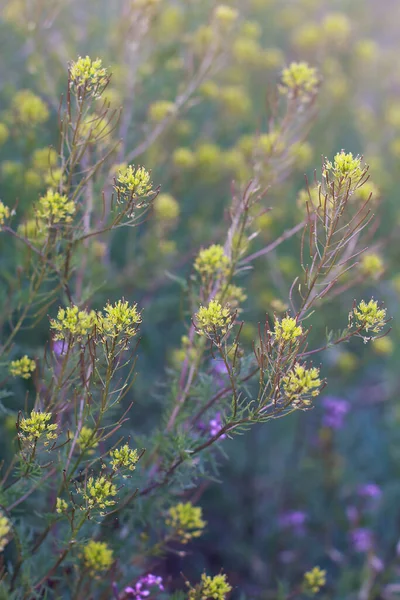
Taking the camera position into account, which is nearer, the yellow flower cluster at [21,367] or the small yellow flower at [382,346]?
the yellow flower cluster at [21,367]

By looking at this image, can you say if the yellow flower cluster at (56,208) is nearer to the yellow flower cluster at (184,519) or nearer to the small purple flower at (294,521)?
the yellow flower cluster at (184,519)

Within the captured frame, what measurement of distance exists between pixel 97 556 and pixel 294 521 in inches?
71.1

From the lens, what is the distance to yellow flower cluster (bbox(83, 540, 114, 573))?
201 cm

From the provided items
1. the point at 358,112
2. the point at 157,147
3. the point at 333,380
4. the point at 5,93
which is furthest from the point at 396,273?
the point at 5,93

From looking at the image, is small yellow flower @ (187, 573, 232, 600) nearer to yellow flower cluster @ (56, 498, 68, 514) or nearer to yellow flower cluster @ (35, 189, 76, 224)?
yellow flower cluster @ (56, 498, 68, 514)

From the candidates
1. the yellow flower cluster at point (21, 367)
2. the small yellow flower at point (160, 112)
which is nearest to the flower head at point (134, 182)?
the yellow flower cluster at point (21, 367)

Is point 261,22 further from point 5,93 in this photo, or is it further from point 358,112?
point 5,93

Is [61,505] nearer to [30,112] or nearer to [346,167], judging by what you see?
[346,167]

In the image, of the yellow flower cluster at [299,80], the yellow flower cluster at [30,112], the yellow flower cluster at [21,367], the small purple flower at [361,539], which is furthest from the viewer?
the small purple flower at [361,539]

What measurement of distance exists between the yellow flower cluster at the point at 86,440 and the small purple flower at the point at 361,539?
177cm

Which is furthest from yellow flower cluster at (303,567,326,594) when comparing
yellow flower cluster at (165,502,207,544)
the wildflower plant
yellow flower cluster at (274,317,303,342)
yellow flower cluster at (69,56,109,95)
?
yellow flower cluster at (69,56,109,95)

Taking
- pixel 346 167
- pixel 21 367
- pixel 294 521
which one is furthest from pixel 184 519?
pixel 294 521

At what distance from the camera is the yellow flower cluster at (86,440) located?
1.82 meters

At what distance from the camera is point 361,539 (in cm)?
334
